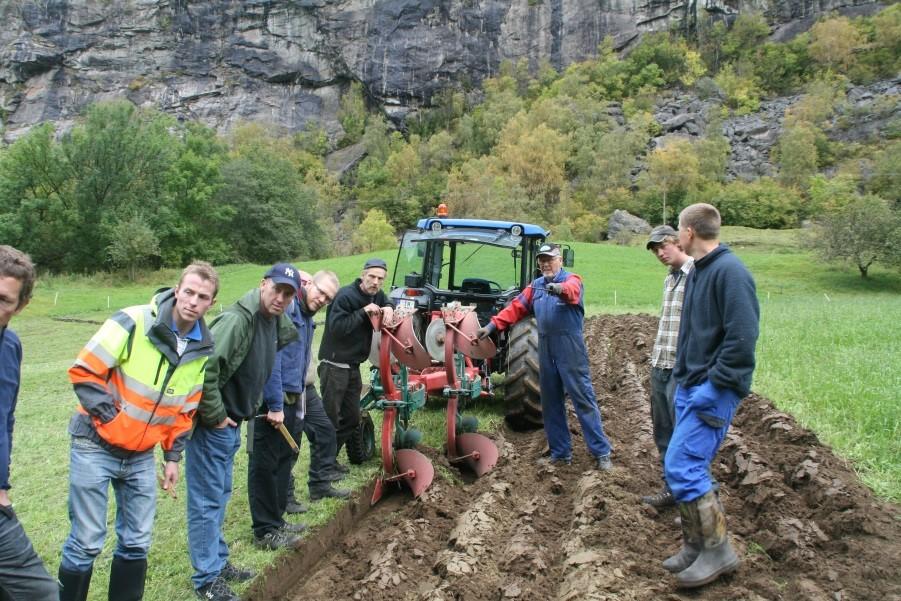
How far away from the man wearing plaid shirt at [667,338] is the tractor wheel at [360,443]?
98.8 inches

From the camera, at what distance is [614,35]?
81.8 meters

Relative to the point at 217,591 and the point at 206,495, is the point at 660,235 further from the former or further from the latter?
the point at 217,591

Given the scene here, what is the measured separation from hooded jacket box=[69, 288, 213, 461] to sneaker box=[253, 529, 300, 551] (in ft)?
4.52

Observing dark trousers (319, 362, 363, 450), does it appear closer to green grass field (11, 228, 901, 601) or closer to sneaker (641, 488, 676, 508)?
green grass field (11, 228, 901, 601)

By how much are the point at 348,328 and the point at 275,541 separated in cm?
176

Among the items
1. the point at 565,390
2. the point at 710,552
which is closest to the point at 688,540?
the point at 710,552

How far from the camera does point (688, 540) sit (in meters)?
3.38

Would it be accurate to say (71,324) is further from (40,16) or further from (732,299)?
(40,16)

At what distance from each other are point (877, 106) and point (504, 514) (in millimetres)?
71499

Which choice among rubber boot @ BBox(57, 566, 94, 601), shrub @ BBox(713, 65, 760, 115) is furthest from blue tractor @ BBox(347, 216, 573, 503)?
shrub @ BBox(713, 65, 760, 115)

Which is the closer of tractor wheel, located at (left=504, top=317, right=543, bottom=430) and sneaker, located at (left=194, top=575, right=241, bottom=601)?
sneaker, located at (left=194, top=575, right=241, bottom=601)

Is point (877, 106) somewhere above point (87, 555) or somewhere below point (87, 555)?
above

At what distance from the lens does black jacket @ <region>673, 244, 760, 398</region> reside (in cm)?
315

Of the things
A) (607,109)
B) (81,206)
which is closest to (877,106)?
(607,109)
